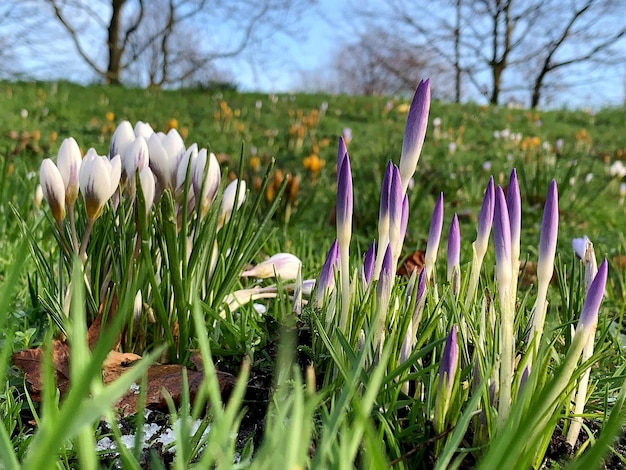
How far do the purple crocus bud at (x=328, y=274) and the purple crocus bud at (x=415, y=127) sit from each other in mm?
209

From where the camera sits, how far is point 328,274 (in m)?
1.06

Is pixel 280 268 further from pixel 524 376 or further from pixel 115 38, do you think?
pixel 115 38

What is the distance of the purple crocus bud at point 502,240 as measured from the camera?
771 mm

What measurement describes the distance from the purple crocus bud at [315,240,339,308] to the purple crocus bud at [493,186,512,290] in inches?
12.1

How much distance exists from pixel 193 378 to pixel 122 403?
0.13 m

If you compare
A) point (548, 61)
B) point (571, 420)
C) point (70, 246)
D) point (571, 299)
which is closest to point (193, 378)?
point (70, 246)

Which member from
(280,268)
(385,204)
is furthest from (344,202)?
(280,268)

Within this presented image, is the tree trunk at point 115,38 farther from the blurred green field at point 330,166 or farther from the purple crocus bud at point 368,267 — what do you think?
the purple crocus bud at point 368,267

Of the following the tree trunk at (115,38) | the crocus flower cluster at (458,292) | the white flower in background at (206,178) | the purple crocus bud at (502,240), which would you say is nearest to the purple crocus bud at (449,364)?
the crocus flower cluster at (458,292)

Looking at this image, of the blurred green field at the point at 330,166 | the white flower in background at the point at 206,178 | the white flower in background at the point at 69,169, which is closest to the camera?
the white flower in background at the point at 69,169

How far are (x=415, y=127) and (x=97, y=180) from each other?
1.90ft

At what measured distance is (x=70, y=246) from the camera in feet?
3.75

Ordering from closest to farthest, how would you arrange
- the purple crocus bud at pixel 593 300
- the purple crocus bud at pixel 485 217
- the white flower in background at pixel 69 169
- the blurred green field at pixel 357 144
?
the purple crocus bud at pixel 593 300 < the purple crocus bud at pixel 485 217 < the white flower in background at pixel 69 169 < the blurred green field at pixel 357 144

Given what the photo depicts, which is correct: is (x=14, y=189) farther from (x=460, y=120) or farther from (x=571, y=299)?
(x=460, y=120)
